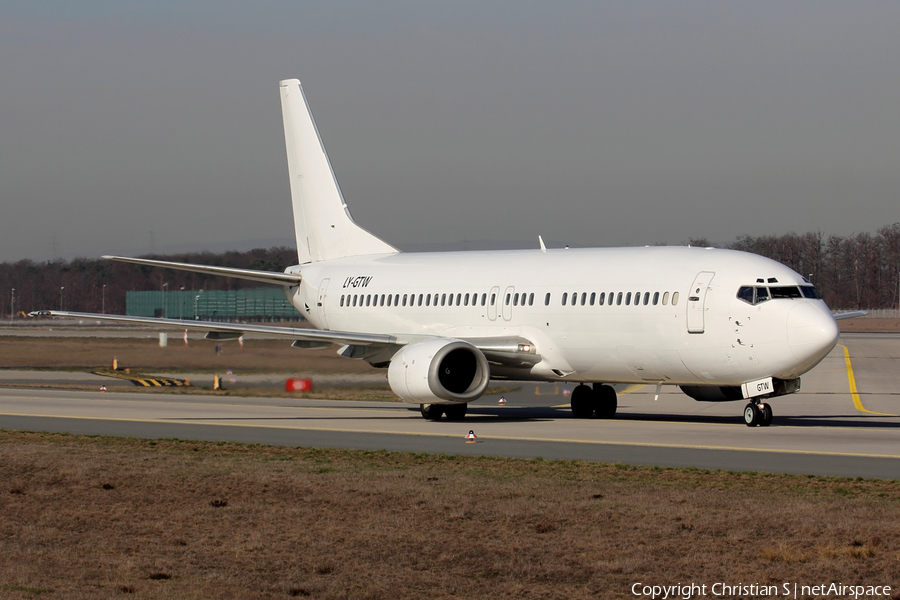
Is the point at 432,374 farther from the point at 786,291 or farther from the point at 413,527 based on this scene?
the point at 413,527

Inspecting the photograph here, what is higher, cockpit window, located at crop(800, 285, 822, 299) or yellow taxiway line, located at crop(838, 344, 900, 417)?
cockpit window, located at crop(800, 285, 822, 299)

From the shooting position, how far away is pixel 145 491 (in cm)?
1319

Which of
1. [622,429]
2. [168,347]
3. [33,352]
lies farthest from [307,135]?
[33,352]

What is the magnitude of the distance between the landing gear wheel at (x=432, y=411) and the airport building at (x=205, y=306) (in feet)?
195

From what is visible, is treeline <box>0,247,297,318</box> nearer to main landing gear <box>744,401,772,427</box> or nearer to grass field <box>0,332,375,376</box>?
grass field <box>0,332,375,376</box>

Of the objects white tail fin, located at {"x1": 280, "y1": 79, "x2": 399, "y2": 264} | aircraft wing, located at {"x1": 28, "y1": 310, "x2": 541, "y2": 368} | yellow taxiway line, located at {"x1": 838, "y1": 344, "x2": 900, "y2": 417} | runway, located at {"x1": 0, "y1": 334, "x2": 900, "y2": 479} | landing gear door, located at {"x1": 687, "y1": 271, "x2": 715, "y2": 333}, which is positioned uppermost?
white tail fin, located at {"x1": 280, "y1": 79, "x2": 399, "y2": 264}

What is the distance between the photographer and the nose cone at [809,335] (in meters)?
21.3

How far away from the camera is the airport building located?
87000mm

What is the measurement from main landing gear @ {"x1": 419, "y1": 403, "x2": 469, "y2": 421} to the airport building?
59412mm

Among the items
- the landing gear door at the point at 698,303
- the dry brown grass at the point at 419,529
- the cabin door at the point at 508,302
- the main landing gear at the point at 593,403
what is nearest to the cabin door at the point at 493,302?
the cabin door at the point at 508,302

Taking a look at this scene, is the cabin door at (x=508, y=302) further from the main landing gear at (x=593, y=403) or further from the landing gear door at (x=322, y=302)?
the landing gear door at (x=322, y=302)

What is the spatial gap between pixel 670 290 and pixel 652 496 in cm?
1119

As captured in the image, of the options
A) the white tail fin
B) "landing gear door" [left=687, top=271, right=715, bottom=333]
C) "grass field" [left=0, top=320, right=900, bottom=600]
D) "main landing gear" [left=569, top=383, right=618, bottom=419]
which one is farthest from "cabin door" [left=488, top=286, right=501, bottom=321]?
"grass field" [left=0, top=320, right=900, bottom=600]

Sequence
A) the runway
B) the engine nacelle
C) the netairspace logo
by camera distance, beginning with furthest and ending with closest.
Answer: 1. the engine nacelle
2. the runway
3. the netairspace logo
